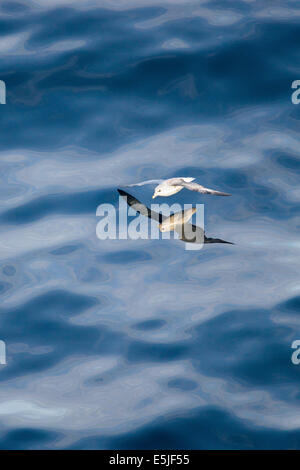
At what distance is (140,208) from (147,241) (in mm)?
317

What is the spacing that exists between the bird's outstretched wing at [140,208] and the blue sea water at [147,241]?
0.10 m

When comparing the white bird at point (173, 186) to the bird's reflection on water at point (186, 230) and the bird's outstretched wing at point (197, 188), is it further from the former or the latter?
the bird's reflection on water at point (186, 230)

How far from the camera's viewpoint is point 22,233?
5832mm

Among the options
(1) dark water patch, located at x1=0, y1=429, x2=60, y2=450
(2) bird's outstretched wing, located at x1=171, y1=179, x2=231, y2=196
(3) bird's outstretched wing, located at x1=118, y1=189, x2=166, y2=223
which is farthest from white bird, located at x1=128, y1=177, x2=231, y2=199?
(1) dark water patch, located at x1=0, y1=429, x2=60, y2=450

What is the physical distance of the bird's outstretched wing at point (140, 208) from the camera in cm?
571

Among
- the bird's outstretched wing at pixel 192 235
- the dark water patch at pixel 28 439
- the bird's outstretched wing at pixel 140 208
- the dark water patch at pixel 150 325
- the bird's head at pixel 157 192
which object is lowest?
the dark water patch at pixel 28 439

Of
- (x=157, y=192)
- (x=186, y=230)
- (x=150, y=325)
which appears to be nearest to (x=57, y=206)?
(x=157, y=192)

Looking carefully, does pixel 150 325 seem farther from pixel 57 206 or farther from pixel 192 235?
pixel 57 206

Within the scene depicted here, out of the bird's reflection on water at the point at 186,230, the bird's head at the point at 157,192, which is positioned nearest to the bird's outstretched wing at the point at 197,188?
the bird's head at the point at 157,192

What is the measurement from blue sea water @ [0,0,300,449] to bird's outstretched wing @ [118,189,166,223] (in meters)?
0.10

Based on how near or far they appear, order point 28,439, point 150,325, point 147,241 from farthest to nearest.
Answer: point 147,241
point 150,325
point 28,439

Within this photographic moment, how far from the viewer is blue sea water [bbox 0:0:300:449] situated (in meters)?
4.57

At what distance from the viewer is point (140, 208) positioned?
19.0ft

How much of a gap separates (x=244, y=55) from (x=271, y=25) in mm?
463
